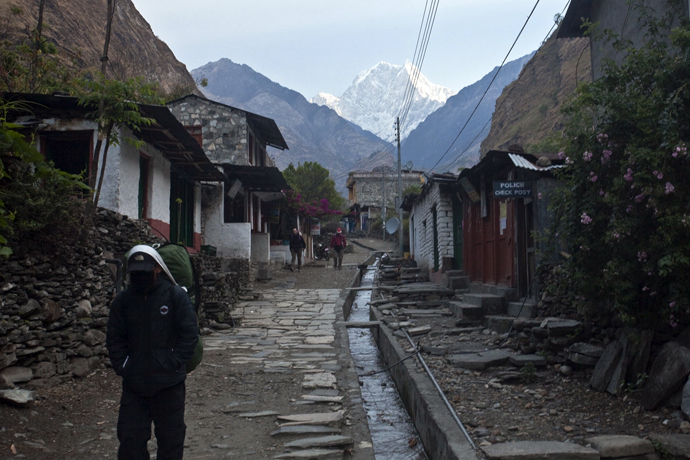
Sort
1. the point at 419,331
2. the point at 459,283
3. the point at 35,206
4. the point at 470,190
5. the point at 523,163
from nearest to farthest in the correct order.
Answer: the point at 35,206
the point at 523,163
the point at 419,331
the point at 470,190
the point at 459,283

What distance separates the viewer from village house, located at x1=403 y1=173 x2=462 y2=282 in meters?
15.0

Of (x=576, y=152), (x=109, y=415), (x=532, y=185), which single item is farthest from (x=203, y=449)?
(x=532, y=185)

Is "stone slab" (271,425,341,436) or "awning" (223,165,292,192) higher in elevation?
"awning" (223,165,292,192)

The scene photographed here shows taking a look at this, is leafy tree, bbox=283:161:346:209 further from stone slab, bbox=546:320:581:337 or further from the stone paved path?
stone slab, bbox=546:320:581:337

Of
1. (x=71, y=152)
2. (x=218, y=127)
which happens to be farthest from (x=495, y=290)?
(x=218, y=127)

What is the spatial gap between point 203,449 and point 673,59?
579cm

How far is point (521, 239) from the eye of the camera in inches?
398

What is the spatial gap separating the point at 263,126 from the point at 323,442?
715 inches

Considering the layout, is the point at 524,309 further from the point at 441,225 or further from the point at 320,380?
the point at 441,225

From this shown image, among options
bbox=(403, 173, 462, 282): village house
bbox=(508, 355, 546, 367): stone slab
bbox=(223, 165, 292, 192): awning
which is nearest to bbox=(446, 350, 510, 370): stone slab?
bbox=(508, 355, 546, 367): stone slab

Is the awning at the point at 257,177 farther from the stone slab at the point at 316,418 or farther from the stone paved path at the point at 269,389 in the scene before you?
the stone slab at the point at 316,418

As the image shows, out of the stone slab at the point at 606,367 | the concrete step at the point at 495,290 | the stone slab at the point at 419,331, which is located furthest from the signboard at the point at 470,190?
the stone slab at the point at 606,367

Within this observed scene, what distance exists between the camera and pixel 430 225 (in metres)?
17.5

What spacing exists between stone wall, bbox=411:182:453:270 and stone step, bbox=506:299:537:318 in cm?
566
